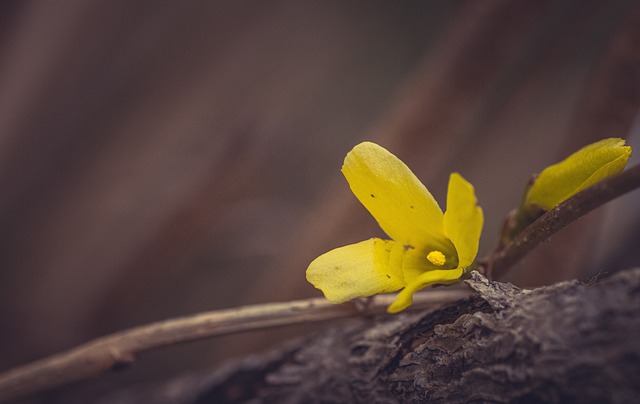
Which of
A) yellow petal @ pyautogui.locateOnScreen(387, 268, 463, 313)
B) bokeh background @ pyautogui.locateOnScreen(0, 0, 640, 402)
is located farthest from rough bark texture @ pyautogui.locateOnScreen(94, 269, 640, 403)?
bokeh background @ pyautogui.locateOnScreen(0, 0, 640, 402)

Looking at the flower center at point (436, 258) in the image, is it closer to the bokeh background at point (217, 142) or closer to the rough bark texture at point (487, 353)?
the rough bark texture at point (487, 353)

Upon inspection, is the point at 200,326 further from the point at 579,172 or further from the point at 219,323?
the point at 579,172

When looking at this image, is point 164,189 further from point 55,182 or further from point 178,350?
point 178,350

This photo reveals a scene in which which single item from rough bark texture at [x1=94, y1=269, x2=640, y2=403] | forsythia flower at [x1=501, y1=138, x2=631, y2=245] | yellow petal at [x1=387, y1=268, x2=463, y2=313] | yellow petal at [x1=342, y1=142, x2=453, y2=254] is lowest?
rough bark texture at [x1=94, y1=269, x2=640, y2=403]

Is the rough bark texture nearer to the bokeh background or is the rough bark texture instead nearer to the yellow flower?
the yellow flower

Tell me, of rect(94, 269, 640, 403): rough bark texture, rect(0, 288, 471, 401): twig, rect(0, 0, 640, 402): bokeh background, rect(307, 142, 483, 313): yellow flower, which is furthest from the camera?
rect(0, 0, 640, 402): bokeh background

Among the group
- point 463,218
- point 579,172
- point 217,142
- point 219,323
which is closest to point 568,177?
point 579,172

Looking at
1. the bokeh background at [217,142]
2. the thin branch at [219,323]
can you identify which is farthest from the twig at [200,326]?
the bokeh background at [217,142]
